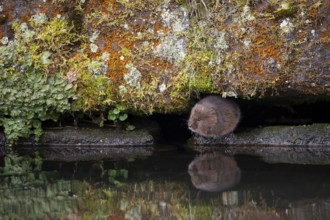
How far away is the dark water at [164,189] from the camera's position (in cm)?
345

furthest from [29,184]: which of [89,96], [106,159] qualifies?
[89,96]

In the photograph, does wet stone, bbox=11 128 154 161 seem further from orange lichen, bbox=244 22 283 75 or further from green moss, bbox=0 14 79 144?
orange lichen, bbox=244 22 283 75

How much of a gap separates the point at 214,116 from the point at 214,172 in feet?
4.12

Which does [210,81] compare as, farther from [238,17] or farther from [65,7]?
[65,7]

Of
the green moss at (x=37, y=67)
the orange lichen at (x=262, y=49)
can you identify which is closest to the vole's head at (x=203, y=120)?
the orange lichen at (x=262, y=49)

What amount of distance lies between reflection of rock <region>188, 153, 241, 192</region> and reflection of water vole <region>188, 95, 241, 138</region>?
19.3 inches

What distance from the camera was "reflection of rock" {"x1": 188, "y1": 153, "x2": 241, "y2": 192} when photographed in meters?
4.08

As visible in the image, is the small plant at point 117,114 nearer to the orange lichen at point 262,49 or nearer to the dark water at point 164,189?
the dark water at point 164,189

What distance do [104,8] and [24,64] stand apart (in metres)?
0.96

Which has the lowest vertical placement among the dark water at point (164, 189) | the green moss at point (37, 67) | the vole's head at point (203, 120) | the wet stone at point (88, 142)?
the dark water at point (164, 189)

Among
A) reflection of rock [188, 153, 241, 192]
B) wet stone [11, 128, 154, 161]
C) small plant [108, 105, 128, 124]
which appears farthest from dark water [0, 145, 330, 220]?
small plant [108, 105, 128, 124]

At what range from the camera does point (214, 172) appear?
4.53 m

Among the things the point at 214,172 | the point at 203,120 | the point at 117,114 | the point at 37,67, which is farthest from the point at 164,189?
the point at 37,67

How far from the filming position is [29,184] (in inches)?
167
